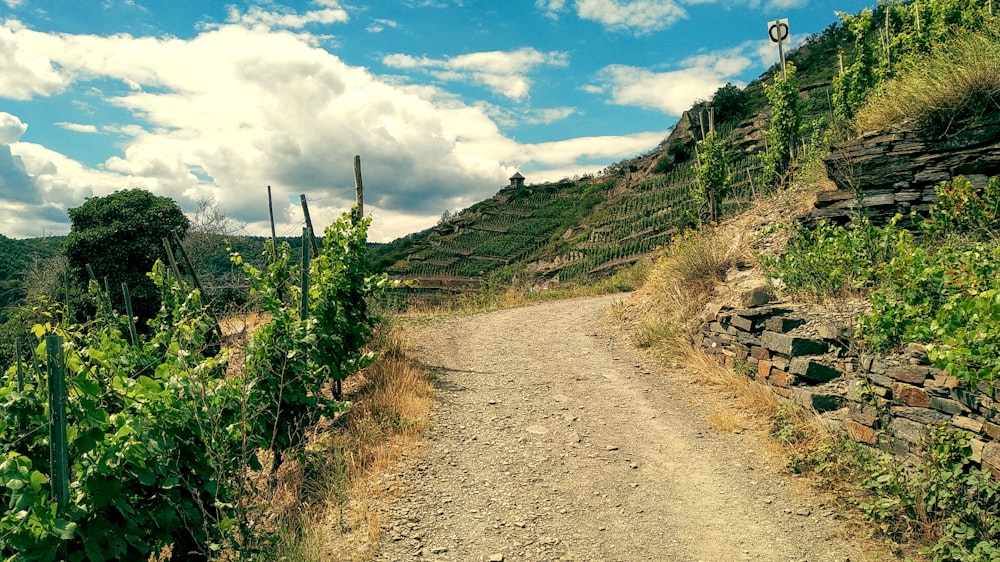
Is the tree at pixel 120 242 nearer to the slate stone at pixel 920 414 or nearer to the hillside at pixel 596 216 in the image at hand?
the hillside at pixel 596 216

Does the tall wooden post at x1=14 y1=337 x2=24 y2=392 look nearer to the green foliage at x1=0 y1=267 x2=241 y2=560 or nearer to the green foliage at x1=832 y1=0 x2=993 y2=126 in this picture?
the green foliage at x1=0 y1=267 x2=241 y2=560

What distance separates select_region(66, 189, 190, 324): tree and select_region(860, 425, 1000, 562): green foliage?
61.7 feet

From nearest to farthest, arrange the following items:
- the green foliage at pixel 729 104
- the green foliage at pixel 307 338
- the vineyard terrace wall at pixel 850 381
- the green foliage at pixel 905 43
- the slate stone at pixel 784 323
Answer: the vineyard terrace wall at pixel 850 381 < the green foliage at pixel 307 338 < the slate stone at pixel 784 323 < the green foliage at pixel 905 43 < the green foliage at pixel 729 104

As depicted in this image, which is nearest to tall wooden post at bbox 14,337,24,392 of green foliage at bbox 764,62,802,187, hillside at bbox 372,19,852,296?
green foliage at bbox 764,62,802,187

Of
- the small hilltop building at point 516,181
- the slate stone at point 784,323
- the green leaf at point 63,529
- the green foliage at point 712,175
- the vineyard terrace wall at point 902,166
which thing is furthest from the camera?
the small hilltop building at point 516,181

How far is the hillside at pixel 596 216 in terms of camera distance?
24859mm

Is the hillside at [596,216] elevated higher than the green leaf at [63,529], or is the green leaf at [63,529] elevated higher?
the hillside at [596,216]

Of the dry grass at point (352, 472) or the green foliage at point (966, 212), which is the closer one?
the dry grass at point (352, 472)

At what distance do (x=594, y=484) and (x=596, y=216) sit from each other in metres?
29.7

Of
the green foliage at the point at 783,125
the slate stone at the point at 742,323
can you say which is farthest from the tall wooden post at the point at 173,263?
the green foliage at the point at 783,125

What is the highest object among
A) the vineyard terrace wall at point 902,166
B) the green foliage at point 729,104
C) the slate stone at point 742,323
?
the green foliage at point 729,104

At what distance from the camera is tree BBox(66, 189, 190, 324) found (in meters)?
17.3

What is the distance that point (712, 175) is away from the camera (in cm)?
1276

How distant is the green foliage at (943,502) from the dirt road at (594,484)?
348mm
